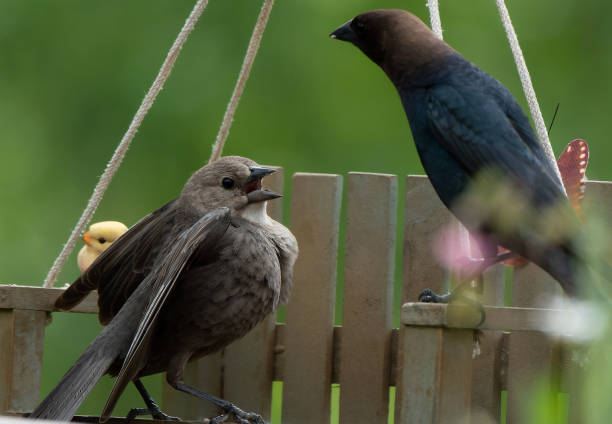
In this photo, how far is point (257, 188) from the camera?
6.91 ft

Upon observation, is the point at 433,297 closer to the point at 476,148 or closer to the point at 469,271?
the point at 469,271

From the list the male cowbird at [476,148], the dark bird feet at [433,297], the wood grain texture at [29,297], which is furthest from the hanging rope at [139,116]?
the dark bird feet at [433,297]

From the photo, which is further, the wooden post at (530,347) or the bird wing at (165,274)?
the wooden post at (530,347)

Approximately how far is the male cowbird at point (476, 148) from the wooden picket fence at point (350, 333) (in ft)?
1.18

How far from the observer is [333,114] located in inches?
195

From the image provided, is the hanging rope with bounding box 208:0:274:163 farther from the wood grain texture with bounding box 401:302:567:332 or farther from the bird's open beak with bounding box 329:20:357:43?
the wood grain texture with bounding box 401:302:567:332

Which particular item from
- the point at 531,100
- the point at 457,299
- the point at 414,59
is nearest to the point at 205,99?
the point at 414,59

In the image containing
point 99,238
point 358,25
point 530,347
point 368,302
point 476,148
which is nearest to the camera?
point 476,148

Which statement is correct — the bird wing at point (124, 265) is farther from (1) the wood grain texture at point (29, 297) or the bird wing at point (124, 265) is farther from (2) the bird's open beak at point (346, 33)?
(2) the bird's open beak at point (346, 33)

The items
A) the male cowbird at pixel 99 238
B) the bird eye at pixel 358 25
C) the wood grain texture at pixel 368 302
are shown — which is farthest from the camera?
the male cowbird at pixel 99 238

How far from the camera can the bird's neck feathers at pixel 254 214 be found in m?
2.05

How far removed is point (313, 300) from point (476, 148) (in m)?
0.71

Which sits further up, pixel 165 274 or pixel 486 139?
pixel 486 139

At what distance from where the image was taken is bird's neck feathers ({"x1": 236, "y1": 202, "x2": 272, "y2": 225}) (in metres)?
2.05
